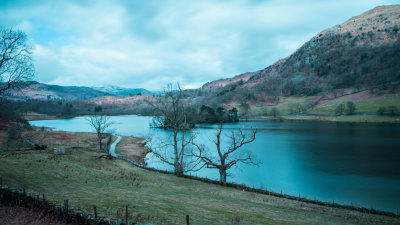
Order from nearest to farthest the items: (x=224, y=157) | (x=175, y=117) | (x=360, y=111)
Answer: (x=224, y=157) → (x=175, y=117) → (x=360, y=111)

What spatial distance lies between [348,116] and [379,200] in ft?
311

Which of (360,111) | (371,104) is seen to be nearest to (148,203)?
(360,111)

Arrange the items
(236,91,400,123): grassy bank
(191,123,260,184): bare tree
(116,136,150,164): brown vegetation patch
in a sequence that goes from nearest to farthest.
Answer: (191,123,260,184): bare tree → (116,136,150,164): brown vegetation patch → (236,91,400,123): grassy bank

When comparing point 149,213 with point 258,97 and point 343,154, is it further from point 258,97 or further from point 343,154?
point 258,97

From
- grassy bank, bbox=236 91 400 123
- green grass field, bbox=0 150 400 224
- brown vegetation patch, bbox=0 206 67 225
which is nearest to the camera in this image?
brown vegetation patch, bbox=0 206 67 225

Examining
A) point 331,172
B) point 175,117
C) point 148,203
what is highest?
point 175,117

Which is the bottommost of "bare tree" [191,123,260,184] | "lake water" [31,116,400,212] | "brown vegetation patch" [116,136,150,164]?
"lake water" [31,116,400,212]

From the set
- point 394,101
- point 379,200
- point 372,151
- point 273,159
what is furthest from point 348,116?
point 379,200

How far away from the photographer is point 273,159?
38.2m

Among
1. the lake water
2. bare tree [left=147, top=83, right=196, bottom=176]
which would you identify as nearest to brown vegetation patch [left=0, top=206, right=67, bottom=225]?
bare tree [left=147, top=83, right=196, bottom=176]

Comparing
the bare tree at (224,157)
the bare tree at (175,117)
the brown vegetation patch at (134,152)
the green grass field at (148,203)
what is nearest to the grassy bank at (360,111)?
the bare tree at (224,157)

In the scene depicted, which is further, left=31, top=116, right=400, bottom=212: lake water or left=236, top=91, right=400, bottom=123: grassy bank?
left=236, top=91, right=400, bottom=123: grassy bank

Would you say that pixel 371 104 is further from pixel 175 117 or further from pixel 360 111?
pixel 175 117

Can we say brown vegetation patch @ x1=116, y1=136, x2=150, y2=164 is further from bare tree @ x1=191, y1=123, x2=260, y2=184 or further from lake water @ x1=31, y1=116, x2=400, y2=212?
bare tree @ x1=191, y1=123, x2=260, y2=184
